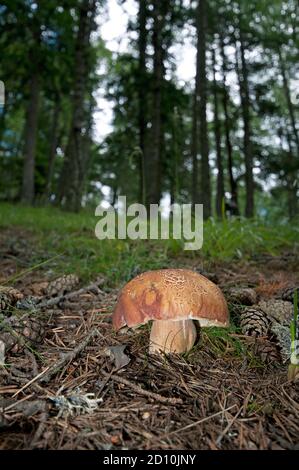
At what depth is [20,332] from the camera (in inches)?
67.4

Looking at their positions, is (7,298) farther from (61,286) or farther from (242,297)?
(242,297)

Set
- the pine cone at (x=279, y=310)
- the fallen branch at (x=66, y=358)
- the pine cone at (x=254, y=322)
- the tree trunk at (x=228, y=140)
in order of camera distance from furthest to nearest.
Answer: the tree trunk at (x=228, y=140), the pine cone at (x=279, y=310), the pine cone at (x=254, y=322), the fallen branch at (x=66, y=358)

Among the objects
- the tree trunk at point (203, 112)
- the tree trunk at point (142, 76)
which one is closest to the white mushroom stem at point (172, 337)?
the tree trunk at point (203, 112)

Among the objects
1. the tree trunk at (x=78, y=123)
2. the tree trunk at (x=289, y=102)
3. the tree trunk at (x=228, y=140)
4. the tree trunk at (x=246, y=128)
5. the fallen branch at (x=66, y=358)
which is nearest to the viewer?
the fallen branch at (x=66, y=358)

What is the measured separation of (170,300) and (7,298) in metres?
1.03

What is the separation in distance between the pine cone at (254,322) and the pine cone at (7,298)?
4.30 ft

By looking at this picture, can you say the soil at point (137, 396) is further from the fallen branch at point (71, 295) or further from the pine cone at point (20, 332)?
the fallen branch at point (71, 295)

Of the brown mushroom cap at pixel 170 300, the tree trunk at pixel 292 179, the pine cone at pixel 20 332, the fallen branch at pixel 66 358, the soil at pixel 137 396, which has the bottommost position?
the soil at pixel 137 396

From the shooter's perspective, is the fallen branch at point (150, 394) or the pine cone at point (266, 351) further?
the pine cone at point (266, 351)

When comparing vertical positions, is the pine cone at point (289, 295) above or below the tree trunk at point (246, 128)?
below

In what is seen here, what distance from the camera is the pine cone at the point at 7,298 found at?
192 cm

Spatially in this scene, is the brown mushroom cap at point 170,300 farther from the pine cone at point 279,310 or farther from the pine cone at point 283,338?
the pine cone at point 279,310

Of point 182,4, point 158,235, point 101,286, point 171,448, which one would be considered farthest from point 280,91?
point 171,448

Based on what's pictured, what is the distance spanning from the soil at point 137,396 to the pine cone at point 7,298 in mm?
182
